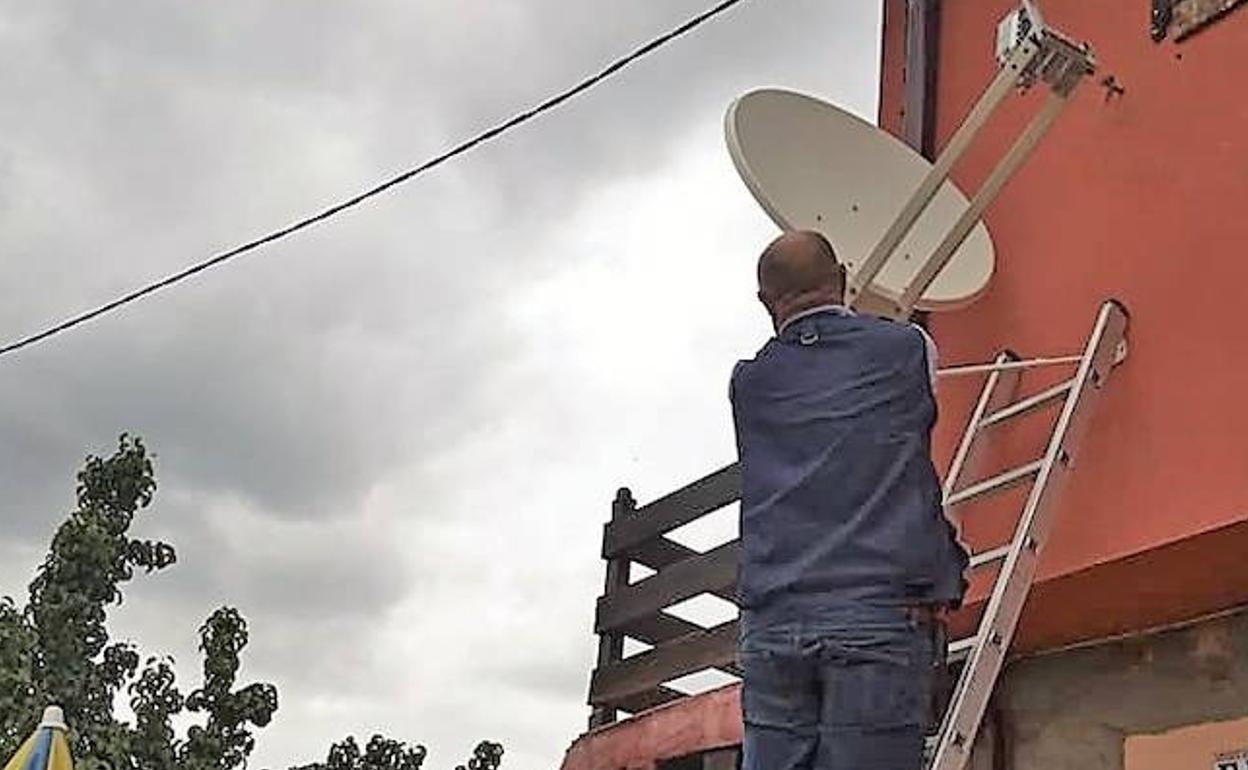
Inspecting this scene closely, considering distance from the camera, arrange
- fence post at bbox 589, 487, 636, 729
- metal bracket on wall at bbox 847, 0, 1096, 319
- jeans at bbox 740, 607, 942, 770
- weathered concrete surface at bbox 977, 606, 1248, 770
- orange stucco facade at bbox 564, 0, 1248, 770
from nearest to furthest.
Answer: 1. jeans at bbox 740, 607, 942, 770
2. orange stucco facade at bbox 564, 0, 1248, 770
3. metal bracket on wall at bbox 847, 0, 1096, 319
4. weathered concrete surface at bbox 977, 606, 1248, 770
5. fence post at bbox 589, 487, 636, 729

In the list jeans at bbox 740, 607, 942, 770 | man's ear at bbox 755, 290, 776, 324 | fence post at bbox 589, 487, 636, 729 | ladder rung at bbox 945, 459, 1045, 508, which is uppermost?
fence post at bbox 589, 487, 636, 729

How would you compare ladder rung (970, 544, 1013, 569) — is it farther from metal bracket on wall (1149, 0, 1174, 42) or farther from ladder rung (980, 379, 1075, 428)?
A: metal bracket on wall (1149, 0, 1174, 42)

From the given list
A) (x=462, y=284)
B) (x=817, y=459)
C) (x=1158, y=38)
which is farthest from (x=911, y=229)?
(x=462, y=284)

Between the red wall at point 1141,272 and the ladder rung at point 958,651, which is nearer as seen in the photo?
the red wall at point 1141,272

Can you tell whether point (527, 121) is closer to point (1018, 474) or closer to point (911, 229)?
point (911, 229)

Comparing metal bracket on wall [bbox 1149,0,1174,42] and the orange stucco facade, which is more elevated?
metal bracket on wall [bbox 1149,0,1174,42]

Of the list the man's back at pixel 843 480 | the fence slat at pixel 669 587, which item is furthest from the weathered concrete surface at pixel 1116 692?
the fence slat at pixel 669 587

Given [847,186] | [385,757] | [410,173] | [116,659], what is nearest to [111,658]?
[116,659]

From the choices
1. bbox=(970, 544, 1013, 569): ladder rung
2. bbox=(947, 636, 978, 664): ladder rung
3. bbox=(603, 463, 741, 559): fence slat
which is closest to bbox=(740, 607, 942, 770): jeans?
bbox=(970, 544, 1013, 569): ladder rung

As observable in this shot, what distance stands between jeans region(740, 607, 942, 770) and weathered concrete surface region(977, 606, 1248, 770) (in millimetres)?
1566

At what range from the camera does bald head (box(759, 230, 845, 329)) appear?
3186 millimetres

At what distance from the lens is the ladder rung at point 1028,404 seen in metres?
4.38

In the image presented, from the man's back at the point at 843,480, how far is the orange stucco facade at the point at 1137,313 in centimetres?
114

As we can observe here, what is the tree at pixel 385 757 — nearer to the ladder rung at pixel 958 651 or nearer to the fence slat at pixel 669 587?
the fence slat at pixel 669 587
